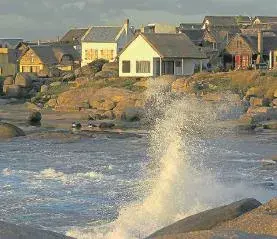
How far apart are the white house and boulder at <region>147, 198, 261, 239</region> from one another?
50986 millimetres

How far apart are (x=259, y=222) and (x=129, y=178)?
13017 mm

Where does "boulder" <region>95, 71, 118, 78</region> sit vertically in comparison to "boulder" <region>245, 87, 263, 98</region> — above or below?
above

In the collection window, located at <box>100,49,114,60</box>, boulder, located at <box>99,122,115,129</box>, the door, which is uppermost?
window, located at <box>100,49,114,60</box>

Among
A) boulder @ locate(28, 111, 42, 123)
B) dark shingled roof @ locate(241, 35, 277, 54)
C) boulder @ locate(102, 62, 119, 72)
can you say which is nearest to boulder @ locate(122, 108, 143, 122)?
boulder @ locate(28, 111, 42, 123)

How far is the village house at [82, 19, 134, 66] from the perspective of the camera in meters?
82.2

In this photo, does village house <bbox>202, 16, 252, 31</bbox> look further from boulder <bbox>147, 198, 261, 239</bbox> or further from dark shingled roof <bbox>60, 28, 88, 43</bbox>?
boulder <bbox>147, 198, 261, 239</bbox>

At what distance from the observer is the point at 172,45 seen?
217ft

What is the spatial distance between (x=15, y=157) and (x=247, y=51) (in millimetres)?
43039

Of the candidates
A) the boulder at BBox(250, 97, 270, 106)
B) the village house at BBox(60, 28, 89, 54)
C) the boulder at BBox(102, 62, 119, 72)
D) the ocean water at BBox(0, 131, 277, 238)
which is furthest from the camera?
the village house at BBox(60, 28, 89, 54)

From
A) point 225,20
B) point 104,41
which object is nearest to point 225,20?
point 225,20

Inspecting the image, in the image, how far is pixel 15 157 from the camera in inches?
1182

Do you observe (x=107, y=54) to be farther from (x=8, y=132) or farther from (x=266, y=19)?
(x=8, y=132)

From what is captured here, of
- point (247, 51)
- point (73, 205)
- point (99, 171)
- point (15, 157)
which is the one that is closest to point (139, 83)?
point (247, 51)

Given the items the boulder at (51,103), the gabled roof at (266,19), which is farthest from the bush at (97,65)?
the gabled roof at (266,19)
